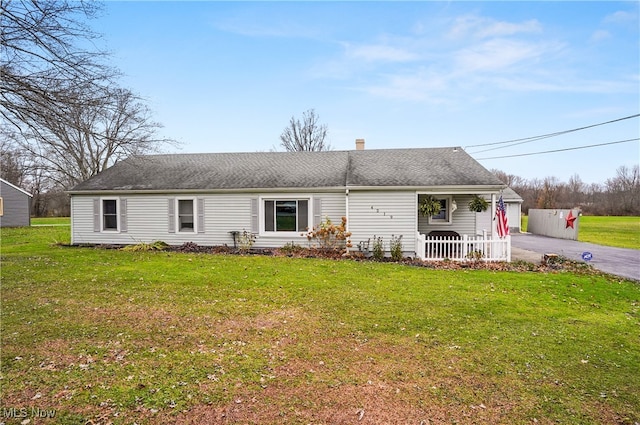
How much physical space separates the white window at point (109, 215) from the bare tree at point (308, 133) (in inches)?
1000

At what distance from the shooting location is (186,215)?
573 inches

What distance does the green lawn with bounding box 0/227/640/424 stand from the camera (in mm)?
3357

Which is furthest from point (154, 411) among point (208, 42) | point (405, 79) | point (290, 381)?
point (405, 79)

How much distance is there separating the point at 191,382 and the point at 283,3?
12527 mm

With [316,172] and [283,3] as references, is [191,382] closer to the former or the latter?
[316,172]

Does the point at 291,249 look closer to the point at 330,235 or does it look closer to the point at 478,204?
the point at 330,235

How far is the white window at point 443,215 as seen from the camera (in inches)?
563

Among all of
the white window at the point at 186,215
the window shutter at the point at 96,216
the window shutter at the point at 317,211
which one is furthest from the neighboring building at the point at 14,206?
the window shutter at the point at 317,211

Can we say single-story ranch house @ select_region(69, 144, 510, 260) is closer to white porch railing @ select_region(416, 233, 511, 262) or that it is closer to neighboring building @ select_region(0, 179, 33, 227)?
white porch railing @ select_region(416, 233, 511, 262)

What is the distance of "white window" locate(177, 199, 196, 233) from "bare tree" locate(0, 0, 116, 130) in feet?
22.9

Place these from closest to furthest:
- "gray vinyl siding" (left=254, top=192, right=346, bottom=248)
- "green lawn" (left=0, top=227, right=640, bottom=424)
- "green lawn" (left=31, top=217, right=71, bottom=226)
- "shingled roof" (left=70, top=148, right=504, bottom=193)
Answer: "green lawn" (left=0, top=227, right=640, bottom=424) < "shingled roof" (left=70, top=148, right=504, bottom=193) < "gray vinyl siding" (left=254, top=192, right=346, bottom=248) < "green lawn" (left=31, top=217, right=71, bottom=226)

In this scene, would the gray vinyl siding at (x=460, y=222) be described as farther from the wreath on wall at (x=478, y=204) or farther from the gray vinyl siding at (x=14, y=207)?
the gray vinyl siding at (x=14, y=207)

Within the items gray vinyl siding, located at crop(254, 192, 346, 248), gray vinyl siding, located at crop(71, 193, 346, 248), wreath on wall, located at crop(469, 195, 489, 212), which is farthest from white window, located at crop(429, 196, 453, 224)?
gray vinyl siding, located at crop(71, 193, 346, 248)

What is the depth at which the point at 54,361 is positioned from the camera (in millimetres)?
4195
